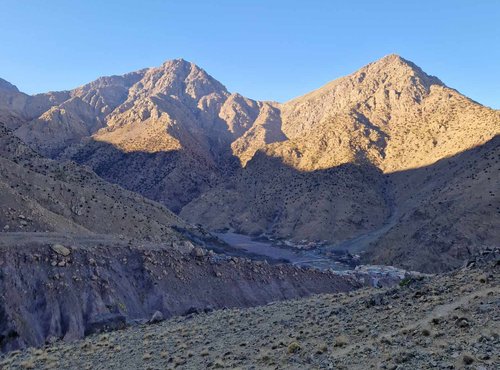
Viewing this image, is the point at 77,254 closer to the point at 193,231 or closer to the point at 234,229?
the point at 193,231

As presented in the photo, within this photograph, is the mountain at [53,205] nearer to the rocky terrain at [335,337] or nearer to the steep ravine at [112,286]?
the steep ravine at [112,286]

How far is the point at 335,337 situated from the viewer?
14570 millimetres

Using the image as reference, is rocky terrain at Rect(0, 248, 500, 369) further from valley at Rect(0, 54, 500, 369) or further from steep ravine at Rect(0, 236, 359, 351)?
steep ravine at Rect(0, 236, 359, 351)

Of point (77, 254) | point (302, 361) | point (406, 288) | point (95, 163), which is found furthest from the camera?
point (95, 163)

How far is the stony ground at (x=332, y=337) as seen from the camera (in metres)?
11.0

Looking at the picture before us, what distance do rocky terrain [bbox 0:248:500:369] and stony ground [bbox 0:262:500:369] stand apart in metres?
0.04

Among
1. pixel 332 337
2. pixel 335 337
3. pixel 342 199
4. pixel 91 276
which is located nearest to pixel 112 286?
pixel 91 276

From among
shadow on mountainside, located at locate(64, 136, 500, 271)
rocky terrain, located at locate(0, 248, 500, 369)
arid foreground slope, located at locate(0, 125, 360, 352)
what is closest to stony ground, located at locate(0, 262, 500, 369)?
rocky terrain, located at locate(0, 248, 500, 369)

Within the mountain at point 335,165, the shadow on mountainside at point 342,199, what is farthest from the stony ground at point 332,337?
the mountain at point 335,165

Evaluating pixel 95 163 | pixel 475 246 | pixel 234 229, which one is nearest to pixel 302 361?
pixel 475 246

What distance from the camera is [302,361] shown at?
42.7 feet

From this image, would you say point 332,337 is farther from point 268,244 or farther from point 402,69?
point 402,69

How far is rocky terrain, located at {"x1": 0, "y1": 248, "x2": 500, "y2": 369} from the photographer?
11.0 meters

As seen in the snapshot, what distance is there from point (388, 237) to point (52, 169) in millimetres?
64114
